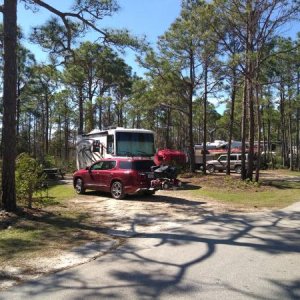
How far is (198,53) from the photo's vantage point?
87.9 ft

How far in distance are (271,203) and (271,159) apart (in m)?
34.1

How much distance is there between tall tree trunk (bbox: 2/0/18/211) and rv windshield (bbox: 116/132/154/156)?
895 cm

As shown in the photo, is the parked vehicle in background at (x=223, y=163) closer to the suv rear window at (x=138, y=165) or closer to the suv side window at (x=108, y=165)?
the suv side window at (x=108, y=165)

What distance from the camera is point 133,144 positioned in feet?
68.6

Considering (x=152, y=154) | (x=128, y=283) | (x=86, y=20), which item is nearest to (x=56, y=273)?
(x=128, y=283)

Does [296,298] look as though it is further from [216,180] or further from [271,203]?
[216,180]

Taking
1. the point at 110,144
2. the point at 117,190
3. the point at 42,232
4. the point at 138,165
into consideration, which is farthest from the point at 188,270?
the point at 110,144

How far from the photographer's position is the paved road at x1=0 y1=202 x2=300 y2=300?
5656 mm

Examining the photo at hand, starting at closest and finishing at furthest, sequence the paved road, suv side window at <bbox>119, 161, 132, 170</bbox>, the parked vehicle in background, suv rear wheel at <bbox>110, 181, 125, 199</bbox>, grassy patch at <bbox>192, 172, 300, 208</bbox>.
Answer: the paved road → grassy patch at <bbox>192, 172, 300, 208</bbox> → suv rear wheel at <bbox>110, 181, 125, 199</bbox> → suv side window at <bbox>119, 161, 132, 170</bbox> → the parked vehicle in background

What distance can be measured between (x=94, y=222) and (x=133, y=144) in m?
9.64

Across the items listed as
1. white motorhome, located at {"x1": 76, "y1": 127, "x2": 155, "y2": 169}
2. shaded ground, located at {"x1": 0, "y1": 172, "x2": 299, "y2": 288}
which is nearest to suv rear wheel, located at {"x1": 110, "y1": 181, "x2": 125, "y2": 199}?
shaded ground, located at {"x1": 0, "y1": 172, "x2": 299, "y2": 288}

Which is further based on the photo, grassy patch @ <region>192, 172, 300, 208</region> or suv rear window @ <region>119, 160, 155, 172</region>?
suv rear window @ <region>119, 160, 155, 172</region>

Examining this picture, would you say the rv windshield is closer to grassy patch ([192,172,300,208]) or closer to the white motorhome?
the white motorhome

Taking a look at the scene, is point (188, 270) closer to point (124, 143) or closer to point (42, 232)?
point (42, 232)
